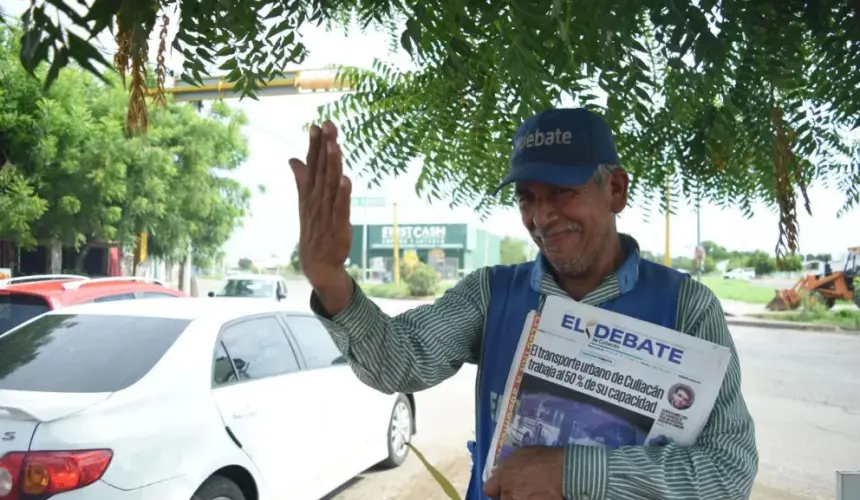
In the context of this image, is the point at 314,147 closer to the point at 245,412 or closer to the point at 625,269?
the point at 625,269

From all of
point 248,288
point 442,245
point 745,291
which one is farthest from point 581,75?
point 442,245

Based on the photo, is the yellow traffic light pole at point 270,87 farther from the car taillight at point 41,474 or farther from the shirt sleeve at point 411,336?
the car taillight at point 41,474

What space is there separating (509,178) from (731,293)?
85.6 feet

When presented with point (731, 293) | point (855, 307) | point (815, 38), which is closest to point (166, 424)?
point (815, 38)

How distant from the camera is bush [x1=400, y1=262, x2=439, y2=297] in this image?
27.6 metres

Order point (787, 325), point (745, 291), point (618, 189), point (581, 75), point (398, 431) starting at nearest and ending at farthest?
point (618, 189), point (581, 75), point (398, 431), point (787, 325), point (745, 291)

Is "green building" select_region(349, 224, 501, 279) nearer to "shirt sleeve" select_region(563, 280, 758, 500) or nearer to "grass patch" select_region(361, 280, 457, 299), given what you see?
"grass patch" select_region(361, 280, 457, 299)

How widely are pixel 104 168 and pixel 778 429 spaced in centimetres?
1191

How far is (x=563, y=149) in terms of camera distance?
4.83 ft

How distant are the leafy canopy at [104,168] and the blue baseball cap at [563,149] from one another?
8968 mm

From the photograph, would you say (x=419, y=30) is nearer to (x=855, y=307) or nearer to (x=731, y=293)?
(x=855, y=307)

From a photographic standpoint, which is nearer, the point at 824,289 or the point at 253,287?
the point at 253,287

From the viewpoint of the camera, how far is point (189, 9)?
133cm

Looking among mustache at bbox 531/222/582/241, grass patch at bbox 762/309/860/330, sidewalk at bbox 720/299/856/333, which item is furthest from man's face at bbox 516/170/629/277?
grass patch at bbox 762/309/860/330
